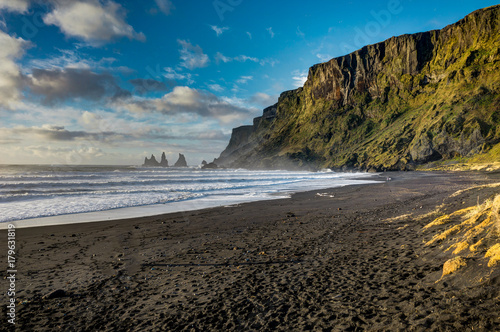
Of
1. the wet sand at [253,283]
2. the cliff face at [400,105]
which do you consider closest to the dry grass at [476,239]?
the wet sand at [253,283]

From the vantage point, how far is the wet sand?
12.5 feet

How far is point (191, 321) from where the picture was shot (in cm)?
418

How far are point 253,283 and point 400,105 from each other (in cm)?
12623

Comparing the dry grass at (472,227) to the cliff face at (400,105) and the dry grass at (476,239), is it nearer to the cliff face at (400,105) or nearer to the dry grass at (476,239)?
the dry grass at (476,239)

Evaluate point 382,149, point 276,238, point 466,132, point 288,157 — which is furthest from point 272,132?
point 276,238

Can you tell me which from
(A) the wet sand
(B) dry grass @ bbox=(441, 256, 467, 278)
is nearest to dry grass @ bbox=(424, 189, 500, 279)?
(B) dry grass @ bbox=(441, 256, 467, 278)

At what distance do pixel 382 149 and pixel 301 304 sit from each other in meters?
97.0

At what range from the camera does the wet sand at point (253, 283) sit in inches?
150

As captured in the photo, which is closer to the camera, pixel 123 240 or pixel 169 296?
pixel 169 296

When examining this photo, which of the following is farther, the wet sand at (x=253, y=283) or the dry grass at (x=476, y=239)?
the dry grass at (x=476, y=239)

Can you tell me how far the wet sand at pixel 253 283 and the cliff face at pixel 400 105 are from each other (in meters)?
74.3

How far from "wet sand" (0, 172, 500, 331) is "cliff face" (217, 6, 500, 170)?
244ft

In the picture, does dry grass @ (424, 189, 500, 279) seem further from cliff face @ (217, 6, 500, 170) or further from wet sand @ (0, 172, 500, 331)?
cliff face @ (217, 6, 500, 170)

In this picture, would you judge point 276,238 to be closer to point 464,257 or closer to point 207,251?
point 207,251
